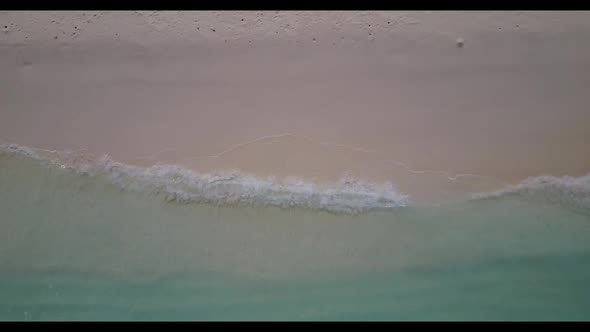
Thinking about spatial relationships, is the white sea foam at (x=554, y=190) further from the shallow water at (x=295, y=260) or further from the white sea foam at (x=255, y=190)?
the white sea foam at (x=255, y=190)

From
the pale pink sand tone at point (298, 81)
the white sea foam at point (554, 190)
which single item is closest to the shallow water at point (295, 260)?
the white sea foam at point (554, 190)

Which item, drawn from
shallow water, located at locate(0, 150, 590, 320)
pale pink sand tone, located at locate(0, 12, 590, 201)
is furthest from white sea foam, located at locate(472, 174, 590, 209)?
pale pink sand tone, located at locate(0, 12, 590, 201)

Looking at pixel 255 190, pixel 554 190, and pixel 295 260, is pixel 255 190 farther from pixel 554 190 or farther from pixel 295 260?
pixel 554 190

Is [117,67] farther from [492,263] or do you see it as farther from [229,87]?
[492,263]

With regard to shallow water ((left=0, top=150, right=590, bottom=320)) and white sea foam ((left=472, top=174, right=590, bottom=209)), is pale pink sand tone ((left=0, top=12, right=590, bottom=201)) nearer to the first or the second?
white sea foam ((left=472, top=174, right=590, bottom=209))

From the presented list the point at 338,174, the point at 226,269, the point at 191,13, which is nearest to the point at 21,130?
the point at 191,13

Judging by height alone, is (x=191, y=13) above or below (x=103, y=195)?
above
